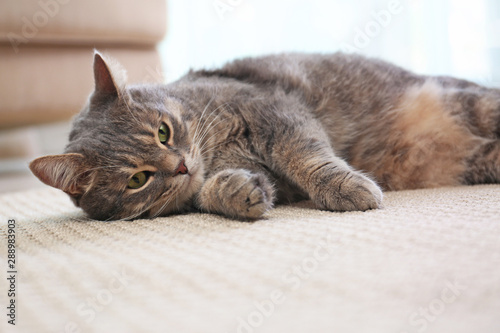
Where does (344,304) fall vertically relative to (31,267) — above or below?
above

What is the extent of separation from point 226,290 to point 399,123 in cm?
121

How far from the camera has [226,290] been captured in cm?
73

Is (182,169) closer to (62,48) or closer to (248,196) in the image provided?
(248,196)

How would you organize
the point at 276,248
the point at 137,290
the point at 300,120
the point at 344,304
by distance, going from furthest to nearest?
the point at 300,120 < the point at 276,248 < the point at 137,290 < the point at 344,304

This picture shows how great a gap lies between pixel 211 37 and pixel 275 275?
2.85 meters

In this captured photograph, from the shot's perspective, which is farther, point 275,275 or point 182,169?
point 182,169

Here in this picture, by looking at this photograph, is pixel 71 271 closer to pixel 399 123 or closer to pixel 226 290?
pixel 226 290

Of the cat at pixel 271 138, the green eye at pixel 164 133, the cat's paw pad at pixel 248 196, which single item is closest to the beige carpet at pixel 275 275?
the cat's paw pad at pixel 248 196

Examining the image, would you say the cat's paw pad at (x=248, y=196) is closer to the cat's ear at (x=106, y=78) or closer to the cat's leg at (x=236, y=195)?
the cat's leg at (x=236, y=195)

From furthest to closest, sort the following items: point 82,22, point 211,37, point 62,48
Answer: point 211,37, point 62,48, point 82,22

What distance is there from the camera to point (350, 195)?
122 cm

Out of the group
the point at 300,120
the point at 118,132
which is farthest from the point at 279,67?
the point at 118,132

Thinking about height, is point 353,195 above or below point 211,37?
below

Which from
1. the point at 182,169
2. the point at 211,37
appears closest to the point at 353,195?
the point at 182,169
